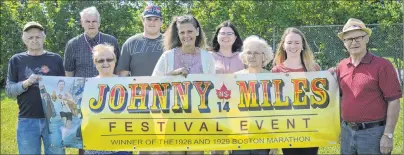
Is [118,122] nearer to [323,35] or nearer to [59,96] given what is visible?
[59,96]

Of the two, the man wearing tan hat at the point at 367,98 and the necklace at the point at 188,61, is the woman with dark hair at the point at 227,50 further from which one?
the man wearing tan hat at the point at 367,98

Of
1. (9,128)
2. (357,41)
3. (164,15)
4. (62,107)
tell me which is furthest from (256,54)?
(164,15)

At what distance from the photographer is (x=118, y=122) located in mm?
5375

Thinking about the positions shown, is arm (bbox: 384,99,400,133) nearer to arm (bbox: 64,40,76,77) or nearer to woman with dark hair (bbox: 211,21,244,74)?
woman with dark hair (bbox: 211,21,244,74)

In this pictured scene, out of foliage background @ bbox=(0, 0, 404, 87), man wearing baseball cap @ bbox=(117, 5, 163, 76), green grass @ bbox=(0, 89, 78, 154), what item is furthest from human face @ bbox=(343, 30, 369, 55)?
foliage background @ bbox=(0, 0, 404, 87)

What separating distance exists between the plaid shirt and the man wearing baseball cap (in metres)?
0.45

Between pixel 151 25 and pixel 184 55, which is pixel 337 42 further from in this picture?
pixel 184 55

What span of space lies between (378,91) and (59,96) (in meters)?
3.36

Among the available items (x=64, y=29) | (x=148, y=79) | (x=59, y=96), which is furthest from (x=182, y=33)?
(x=64, y=29)

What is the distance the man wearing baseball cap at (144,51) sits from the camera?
584 cm

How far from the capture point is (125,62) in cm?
589

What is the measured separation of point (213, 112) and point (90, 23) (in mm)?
2028

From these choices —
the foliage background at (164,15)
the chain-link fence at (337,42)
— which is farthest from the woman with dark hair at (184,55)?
the foliage background at (164,15)

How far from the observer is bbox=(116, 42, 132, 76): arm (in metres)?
5.88
